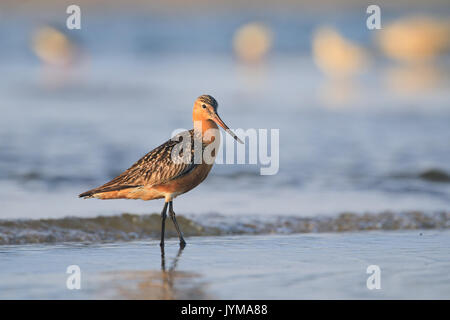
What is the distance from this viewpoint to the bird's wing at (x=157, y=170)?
6633 millimetres

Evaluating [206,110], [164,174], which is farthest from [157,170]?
[206,110]

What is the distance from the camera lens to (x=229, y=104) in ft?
54.4

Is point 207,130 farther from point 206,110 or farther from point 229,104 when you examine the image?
point 229,104

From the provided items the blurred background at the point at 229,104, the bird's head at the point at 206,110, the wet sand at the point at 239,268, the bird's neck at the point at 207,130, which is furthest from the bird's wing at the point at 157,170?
the blurred background at the point at 229,104

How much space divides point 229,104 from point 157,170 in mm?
10043

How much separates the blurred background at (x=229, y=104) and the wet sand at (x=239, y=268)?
1.41m

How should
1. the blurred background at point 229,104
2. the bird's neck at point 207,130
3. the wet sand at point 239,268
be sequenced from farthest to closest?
the blurred background at point 229,104
the bird's neck at point 207,130
the wet sand at point 239,268

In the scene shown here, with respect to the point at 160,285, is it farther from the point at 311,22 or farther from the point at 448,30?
the point at 311,22

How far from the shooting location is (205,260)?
242 inches

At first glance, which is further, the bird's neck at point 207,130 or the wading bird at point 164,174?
the bird's neck at point 207,130

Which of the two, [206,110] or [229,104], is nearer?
[206,110]

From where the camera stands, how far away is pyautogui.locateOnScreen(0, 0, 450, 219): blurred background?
9.44 metres

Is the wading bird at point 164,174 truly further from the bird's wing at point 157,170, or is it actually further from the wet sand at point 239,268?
the wet sand at point 239,268

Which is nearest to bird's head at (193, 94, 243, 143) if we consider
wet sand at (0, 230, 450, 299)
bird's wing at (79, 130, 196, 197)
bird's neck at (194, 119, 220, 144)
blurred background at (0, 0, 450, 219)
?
bird's neck at (194, 119, 220, 144)
